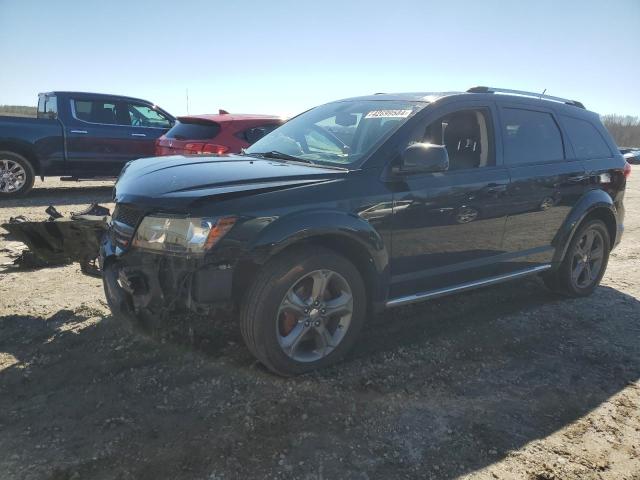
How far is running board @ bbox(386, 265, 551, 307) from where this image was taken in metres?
3.45

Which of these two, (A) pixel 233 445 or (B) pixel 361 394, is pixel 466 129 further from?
(A) pixel 233 445

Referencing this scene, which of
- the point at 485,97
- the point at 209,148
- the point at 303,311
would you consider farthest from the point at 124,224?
the point at 209,148

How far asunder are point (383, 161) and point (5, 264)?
4019 mm

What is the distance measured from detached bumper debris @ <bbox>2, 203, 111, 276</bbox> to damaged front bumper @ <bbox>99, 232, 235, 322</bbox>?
1.21 metres

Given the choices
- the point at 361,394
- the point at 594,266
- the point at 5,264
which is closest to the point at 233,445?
the point at 361,394

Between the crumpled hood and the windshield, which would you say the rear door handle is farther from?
the crumpled hood

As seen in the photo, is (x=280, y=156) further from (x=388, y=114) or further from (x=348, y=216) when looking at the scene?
(x=348, y=216)

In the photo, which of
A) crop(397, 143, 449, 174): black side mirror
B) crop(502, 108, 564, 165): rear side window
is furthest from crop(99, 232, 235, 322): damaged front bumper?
crop(502, 108, 564, 165): rear side window

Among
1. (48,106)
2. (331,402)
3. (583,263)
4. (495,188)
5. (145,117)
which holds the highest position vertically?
(48,106)

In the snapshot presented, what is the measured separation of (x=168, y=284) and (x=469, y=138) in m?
2.59

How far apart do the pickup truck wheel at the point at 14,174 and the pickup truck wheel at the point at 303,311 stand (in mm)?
7800

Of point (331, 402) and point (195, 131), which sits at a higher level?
point (195, 131)

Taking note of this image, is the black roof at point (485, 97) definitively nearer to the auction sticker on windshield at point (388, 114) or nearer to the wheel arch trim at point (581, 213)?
the auction sticker on windshield at point (388, 114)

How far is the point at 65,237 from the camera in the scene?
4160 mm
